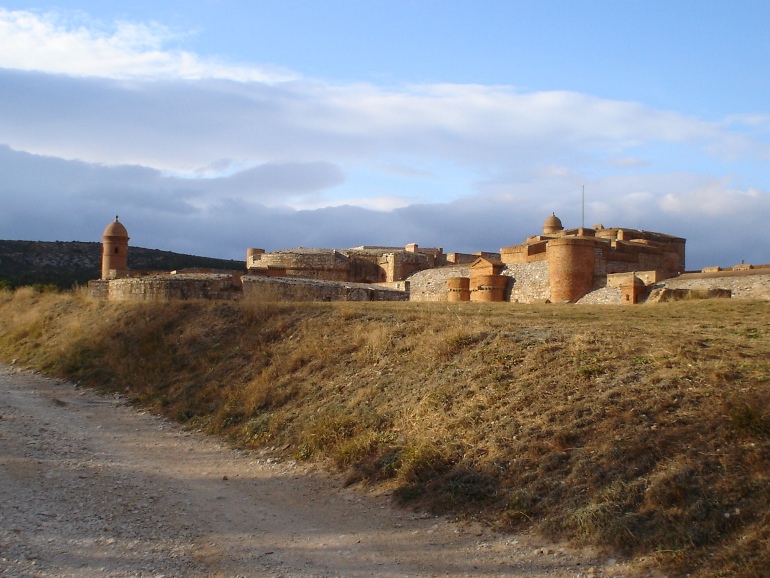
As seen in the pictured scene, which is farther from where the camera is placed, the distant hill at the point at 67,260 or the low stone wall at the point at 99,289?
the distant hill at the point at 67,260

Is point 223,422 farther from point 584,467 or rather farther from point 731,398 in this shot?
point 731,398

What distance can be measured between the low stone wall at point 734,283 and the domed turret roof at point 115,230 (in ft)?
60.1

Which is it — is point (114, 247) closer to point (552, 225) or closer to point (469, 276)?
point (469, 276)

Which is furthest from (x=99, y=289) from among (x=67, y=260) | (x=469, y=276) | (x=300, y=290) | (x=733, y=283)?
(x=67, y=260)

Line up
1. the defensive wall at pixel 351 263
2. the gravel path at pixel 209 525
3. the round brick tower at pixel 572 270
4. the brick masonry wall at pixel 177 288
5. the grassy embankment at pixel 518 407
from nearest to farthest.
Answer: the gravel path at pixel 209 525 < the grassy embankment at pixel 518 407 < the brick masonry wall at pixel 177 288 < the round brick tower at pixel 572 270 < the defensive wall at pixel 351 263

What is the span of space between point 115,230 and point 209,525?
71.4 ft

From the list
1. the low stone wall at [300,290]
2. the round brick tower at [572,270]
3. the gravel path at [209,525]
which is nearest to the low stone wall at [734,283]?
the round brick tower at [572,270]

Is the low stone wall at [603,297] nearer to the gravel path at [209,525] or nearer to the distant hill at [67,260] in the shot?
the gravel path at [209,525]

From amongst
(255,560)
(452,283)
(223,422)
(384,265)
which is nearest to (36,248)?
(384,265)

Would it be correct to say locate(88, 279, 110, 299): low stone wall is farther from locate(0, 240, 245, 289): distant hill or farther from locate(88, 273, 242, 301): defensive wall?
locate(0, 240, 245, 289): distant hill

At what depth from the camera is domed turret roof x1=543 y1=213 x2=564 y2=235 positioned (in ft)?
118

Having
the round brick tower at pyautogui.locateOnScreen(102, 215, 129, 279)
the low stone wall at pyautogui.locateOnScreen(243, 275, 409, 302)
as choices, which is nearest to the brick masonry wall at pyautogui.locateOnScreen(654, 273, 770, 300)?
the low stone wall at pyautogui.locateOnScreen(243, 275, 409, 302)

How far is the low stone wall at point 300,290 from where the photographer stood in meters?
19.2

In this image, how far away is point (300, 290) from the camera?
20562 millimetres
